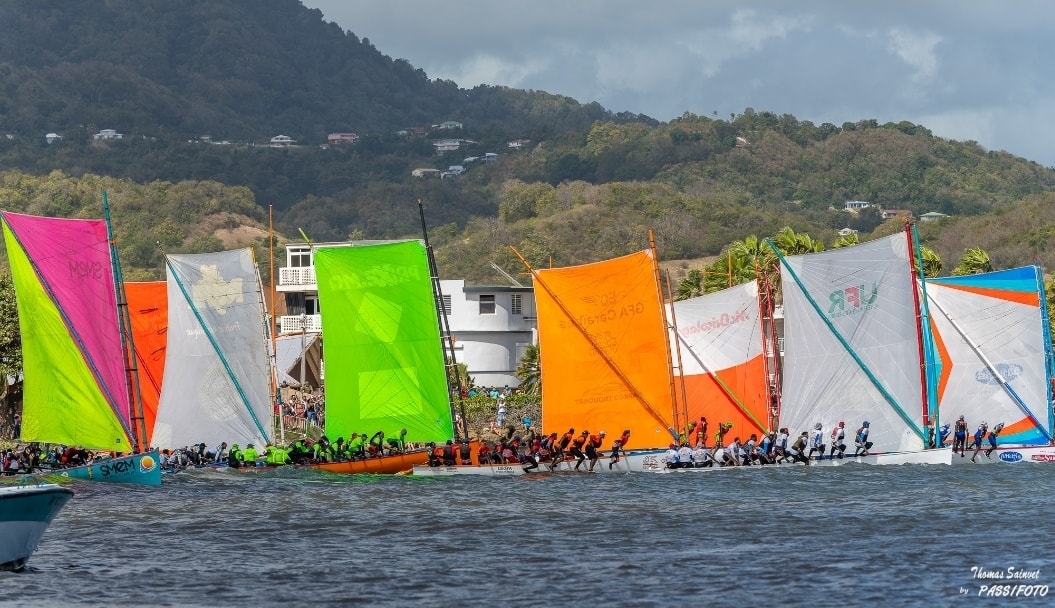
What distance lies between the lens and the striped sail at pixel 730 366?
2552 inches

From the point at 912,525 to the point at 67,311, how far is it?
2817cm

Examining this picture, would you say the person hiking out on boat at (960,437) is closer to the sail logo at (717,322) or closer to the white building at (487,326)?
the sail logo at (717,322)

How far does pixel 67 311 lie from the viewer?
171ft

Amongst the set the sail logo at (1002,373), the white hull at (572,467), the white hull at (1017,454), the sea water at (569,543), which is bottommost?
the sea water at (569,543)

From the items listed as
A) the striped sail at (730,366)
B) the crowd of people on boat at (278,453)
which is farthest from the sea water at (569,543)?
the striped sail at (730,366)

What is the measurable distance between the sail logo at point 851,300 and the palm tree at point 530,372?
29.6m

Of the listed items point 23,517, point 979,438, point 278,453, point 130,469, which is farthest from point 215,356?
point 23,517

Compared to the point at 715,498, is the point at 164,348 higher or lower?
higher

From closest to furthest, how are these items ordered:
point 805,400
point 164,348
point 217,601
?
point 217,601
point 805,400
point 164,348

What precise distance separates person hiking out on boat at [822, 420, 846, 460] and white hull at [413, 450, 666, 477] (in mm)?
6019

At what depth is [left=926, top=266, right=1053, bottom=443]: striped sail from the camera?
2350 inches

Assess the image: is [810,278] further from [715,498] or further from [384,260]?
[384,260]

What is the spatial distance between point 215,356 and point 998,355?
29.7 m

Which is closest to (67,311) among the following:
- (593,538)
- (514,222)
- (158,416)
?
(158,416)
